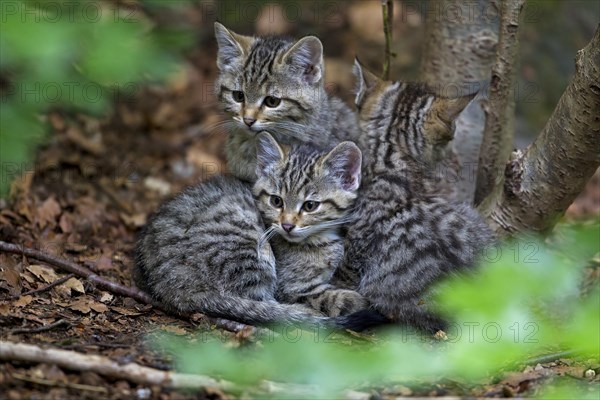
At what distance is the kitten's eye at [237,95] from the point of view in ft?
21.6

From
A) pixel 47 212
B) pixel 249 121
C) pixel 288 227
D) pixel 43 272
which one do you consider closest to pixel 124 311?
pixel 43 272

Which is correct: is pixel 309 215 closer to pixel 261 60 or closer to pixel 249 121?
pixel 249 121

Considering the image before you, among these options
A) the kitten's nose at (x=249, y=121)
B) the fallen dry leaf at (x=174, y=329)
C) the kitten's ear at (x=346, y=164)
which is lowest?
the fallen dry leaf at (x=174, y=329)

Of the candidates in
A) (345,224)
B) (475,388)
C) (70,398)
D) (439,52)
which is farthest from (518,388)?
(439,52)

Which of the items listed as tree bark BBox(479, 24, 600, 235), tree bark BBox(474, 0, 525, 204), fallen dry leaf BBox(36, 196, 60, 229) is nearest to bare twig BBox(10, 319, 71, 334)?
fallen dry leaf BBox(36, 196, 60, 229)

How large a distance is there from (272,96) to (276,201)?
96cm

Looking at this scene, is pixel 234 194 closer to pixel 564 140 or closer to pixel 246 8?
pixel 564 140

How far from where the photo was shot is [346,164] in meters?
6.01

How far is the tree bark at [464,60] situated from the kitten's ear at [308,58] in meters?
1.21

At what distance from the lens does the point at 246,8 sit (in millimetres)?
11078

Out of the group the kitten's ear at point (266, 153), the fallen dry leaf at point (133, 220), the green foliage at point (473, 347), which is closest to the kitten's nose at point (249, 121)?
the kitten's ear at point (266, 153)

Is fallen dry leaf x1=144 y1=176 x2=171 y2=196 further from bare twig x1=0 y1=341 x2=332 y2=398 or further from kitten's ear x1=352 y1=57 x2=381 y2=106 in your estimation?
bare twig x1=0 y1=341 x2=332 y2=398

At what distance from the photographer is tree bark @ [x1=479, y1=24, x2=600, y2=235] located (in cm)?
546

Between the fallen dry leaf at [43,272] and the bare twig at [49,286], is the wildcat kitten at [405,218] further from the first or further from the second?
the fallen dry leaf at [43,272]
